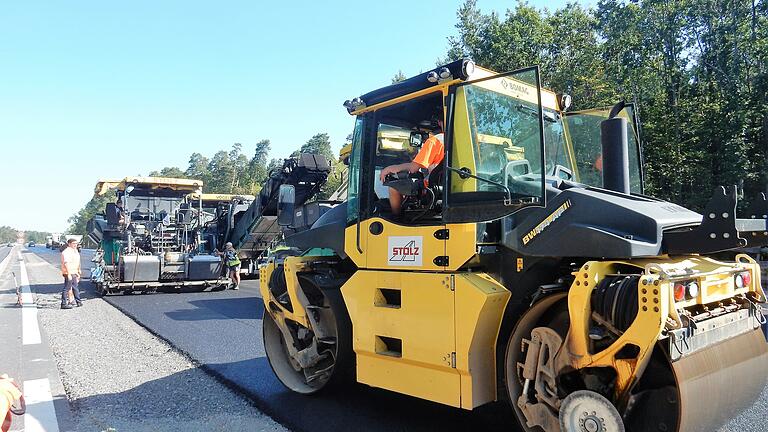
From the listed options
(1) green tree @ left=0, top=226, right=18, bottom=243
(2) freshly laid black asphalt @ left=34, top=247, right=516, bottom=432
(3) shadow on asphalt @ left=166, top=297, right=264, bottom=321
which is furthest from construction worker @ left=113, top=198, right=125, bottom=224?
(1) green tree @ left=0, top=226, right=18, bottom=243

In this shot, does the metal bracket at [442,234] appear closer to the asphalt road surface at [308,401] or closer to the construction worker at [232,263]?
the asphalt road surface at [308,401]

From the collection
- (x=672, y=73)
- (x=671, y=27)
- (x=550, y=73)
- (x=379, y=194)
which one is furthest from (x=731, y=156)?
(x=379, y=194)

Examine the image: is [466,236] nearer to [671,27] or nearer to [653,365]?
[653,365]

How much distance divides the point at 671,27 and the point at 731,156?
5.62 m

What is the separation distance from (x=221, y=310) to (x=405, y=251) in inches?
292

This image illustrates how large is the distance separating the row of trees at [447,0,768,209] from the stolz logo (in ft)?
55.2

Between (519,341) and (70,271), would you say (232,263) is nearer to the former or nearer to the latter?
(70,271)

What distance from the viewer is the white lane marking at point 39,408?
4.10m

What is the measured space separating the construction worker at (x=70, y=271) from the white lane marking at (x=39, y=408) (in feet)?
20.2

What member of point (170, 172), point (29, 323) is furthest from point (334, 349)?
point (170, 172)

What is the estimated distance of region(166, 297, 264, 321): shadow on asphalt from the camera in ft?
30.8

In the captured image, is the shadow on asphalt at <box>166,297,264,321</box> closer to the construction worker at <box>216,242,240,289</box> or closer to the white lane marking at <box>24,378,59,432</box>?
the construction worker at <box>216,242,240,289</box>

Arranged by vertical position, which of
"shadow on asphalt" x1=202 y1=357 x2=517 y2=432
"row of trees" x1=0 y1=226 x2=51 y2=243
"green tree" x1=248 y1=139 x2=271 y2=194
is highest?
"green tree" x1=248 y1=139 x2=271 y2=194

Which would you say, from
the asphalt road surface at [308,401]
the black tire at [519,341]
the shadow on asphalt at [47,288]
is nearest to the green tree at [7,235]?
the shadow on asphalt at [47,288]
